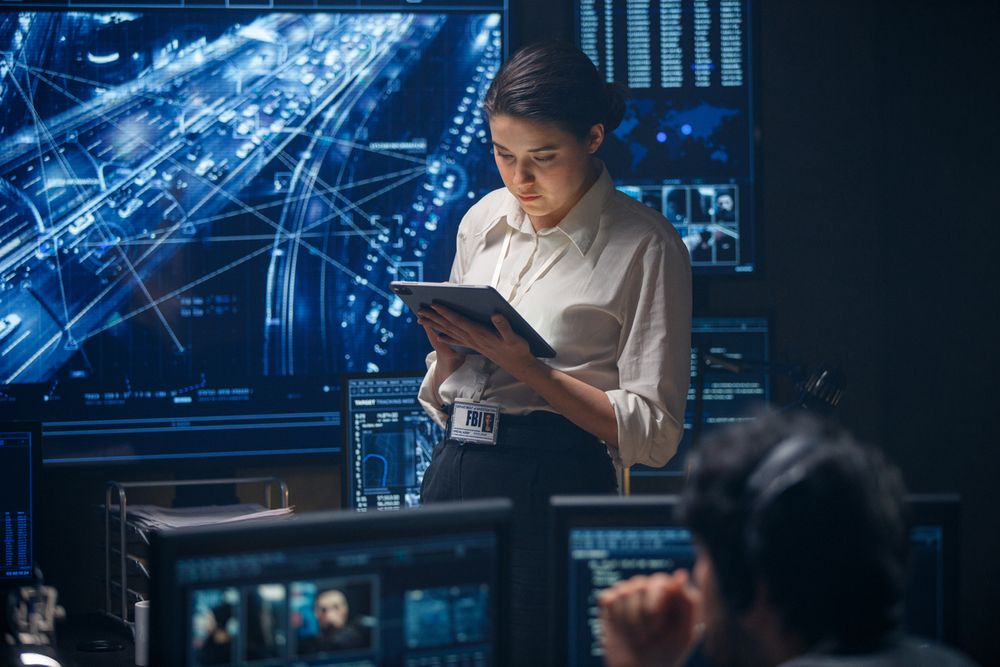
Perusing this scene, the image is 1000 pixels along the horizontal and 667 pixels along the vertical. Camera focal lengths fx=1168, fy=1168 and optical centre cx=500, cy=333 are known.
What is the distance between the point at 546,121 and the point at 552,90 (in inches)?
2.5

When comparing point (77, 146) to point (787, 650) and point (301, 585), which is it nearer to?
point (301, 585)

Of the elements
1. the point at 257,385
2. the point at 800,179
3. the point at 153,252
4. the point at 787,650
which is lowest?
the point at 787,650

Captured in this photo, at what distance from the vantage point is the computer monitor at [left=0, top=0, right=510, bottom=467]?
10.7 feet

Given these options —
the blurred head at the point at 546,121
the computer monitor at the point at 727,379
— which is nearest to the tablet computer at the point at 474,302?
the blurred head at the point at 546,121

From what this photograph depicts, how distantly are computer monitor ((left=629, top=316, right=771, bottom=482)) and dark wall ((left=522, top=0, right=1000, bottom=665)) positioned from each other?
3.4 inches

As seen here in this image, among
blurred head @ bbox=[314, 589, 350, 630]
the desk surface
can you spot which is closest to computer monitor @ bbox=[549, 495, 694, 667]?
blurred head @ bbox=[314, 589, 350, 630]

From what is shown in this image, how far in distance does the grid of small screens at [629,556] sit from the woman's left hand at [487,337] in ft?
2.77

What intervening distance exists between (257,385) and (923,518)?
7.78 ft

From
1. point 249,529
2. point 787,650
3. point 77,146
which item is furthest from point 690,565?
point 77,146

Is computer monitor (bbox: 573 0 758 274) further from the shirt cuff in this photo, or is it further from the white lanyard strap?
the shirt cuff

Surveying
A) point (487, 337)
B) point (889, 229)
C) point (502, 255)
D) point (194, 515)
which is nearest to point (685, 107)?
point (889, 229)

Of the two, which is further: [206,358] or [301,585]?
[206,358]

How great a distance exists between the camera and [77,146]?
3.27 m

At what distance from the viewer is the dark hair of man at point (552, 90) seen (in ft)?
7.44
